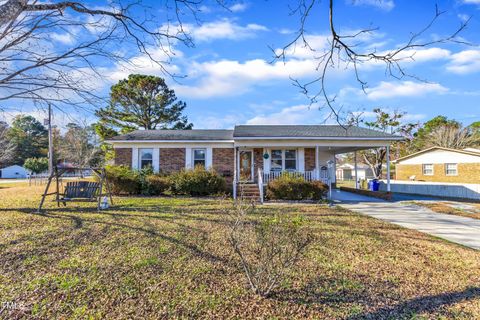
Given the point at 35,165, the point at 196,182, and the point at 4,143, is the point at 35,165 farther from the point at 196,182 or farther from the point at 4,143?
the point at 196,182

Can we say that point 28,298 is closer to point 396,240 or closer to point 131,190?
point 396,240

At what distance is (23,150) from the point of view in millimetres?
45062

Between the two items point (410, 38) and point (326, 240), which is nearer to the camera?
point (410, 38)

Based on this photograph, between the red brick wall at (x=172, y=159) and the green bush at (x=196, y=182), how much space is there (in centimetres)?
190

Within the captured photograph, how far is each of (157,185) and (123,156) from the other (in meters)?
3.75

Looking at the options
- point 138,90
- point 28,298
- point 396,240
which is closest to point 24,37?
point 28,298

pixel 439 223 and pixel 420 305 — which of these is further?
pixel 439 223

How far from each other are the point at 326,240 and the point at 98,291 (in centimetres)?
460

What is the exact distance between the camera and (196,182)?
13.5 m

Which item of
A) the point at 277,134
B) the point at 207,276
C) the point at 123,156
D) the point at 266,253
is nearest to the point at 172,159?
the point at 123,156

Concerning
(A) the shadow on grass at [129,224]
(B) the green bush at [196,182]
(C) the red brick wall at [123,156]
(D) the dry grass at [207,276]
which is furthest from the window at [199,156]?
(D) the dry grass at [207,276]

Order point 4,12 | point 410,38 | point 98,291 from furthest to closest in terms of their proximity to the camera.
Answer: point 98,291
point 410,38
point 4,12

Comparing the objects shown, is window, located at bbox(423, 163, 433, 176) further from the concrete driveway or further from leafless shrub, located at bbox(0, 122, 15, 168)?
leafless shrub, located at bbox(0, 122, 15, 168)

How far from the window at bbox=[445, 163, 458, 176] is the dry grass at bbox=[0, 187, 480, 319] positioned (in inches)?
650
